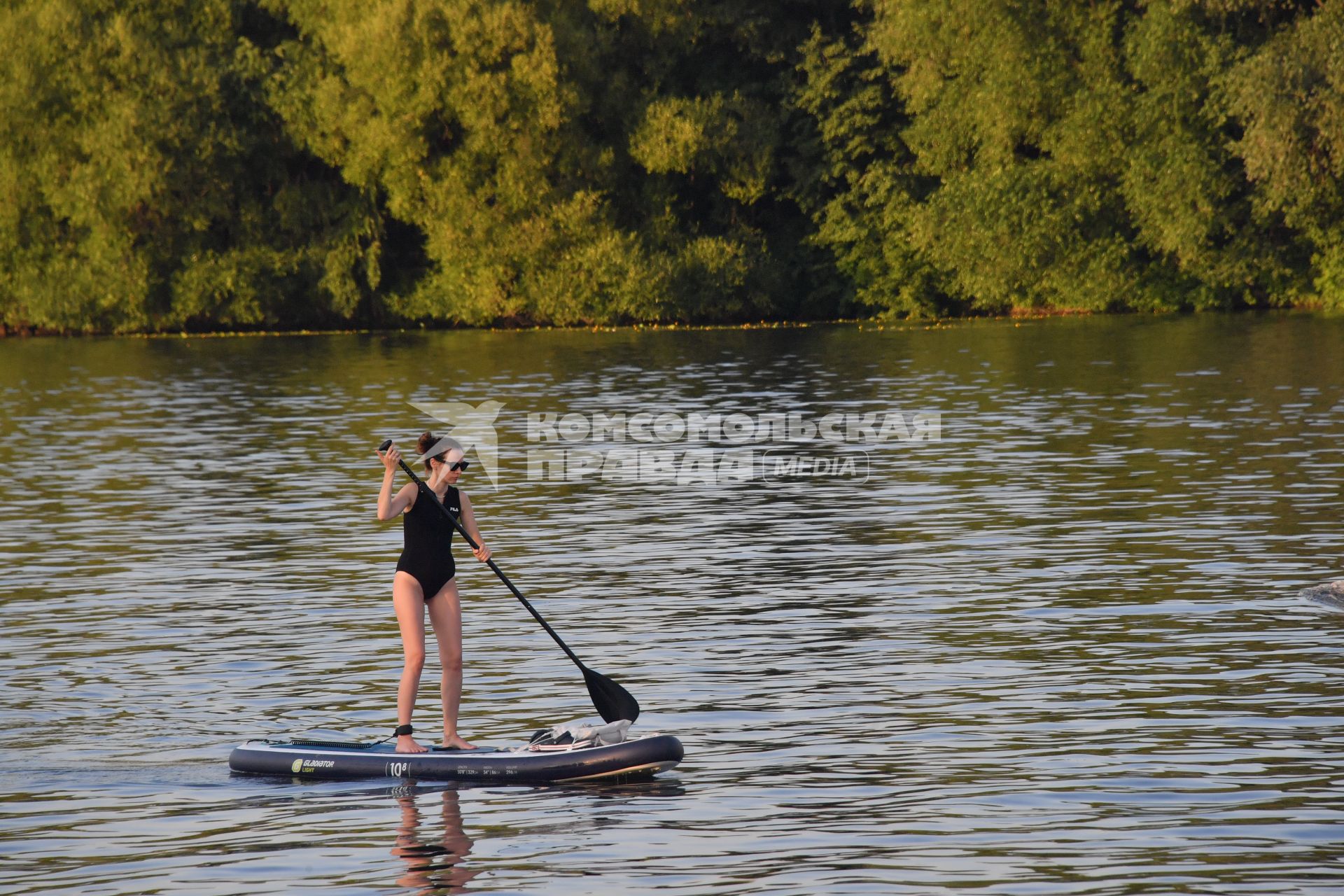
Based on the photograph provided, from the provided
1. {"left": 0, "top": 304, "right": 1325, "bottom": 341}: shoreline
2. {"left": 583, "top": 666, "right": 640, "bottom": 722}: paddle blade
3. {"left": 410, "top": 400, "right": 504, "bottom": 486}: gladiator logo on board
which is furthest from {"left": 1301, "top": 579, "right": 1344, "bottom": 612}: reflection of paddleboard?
{"left": 0, "top": 304, "right": 1325, "bottom": 341}: shoreline

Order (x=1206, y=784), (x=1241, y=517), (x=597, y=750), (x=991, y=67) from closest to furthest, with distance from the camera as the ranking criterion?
(x=1206, y=784) → (x=597, y=750) → (x=1241, y=517) → (x=991, y=67)

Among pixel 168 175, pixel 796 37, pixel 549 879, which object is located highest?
pixel 796 37

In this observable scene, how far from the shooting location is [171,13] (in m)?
74.2

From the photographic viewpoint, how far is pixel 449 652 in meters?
12.6

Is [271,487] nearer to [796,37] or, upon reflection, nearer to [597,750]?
[597,750]

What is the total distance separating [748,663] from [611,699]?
274 centimetres

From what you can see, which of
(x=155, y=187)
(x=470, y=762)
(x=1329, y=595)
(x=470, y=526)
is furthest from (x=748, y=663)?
(x=155, y=187)

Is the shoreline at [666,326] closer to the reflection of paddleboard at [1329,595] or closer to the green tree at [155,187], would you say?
the green tree at [155,187]

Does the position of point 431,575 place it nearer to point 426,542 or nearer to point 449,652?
point 426,542

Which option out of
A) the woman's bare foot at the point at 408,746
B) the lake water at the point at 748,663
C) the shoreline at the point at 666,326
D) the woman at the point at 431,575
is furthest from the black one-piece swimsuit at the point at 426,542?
the shoreline at the point at 666,326

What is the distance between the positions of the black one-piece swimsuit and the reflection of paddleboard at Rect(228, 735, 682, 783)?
1123mm

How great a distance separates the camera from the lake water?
1038 cm

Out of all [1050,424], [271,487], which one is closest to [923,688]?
[271,487]

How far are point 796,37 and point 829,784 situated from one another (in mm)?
64777
